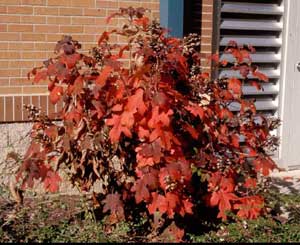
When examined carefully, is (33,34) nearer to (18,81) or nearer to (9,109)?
(18,81)

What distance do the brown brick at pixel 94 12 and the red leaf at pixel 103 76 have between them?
1827 mm

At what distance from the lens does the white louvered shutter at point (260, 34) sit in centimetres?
677

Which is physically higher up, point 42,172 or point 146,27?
point 146,27

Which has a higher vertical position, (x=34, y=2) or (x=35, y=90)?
(x=34, y=2)

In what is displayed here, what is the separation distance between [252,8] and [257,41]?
1.21ft

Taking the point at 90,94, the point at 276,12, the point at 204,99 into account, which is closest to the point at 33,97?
the point at 90,94

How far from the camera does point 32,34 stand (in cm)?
582

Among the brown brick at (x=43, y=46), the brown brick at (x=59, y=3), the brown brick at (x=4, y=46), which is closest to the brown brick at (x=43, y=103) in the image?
the brown brick at (x=43, y=46)

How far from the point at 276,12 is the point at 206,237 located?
10.4 feet

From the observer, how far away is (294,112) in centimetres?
717

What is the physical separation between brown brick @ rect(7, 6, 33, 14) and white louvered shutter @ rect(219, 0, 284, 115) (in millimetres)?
2054

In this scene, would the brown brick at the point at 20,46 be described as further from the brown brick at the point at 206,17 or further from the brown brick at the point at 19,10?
the brown brick at the point at 206,17

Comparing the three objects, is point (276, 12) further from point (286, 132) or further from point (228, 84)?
point (228, 84)

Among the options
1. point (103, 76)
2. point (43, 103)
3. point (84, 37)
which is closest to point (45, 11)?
point (84, 37)
